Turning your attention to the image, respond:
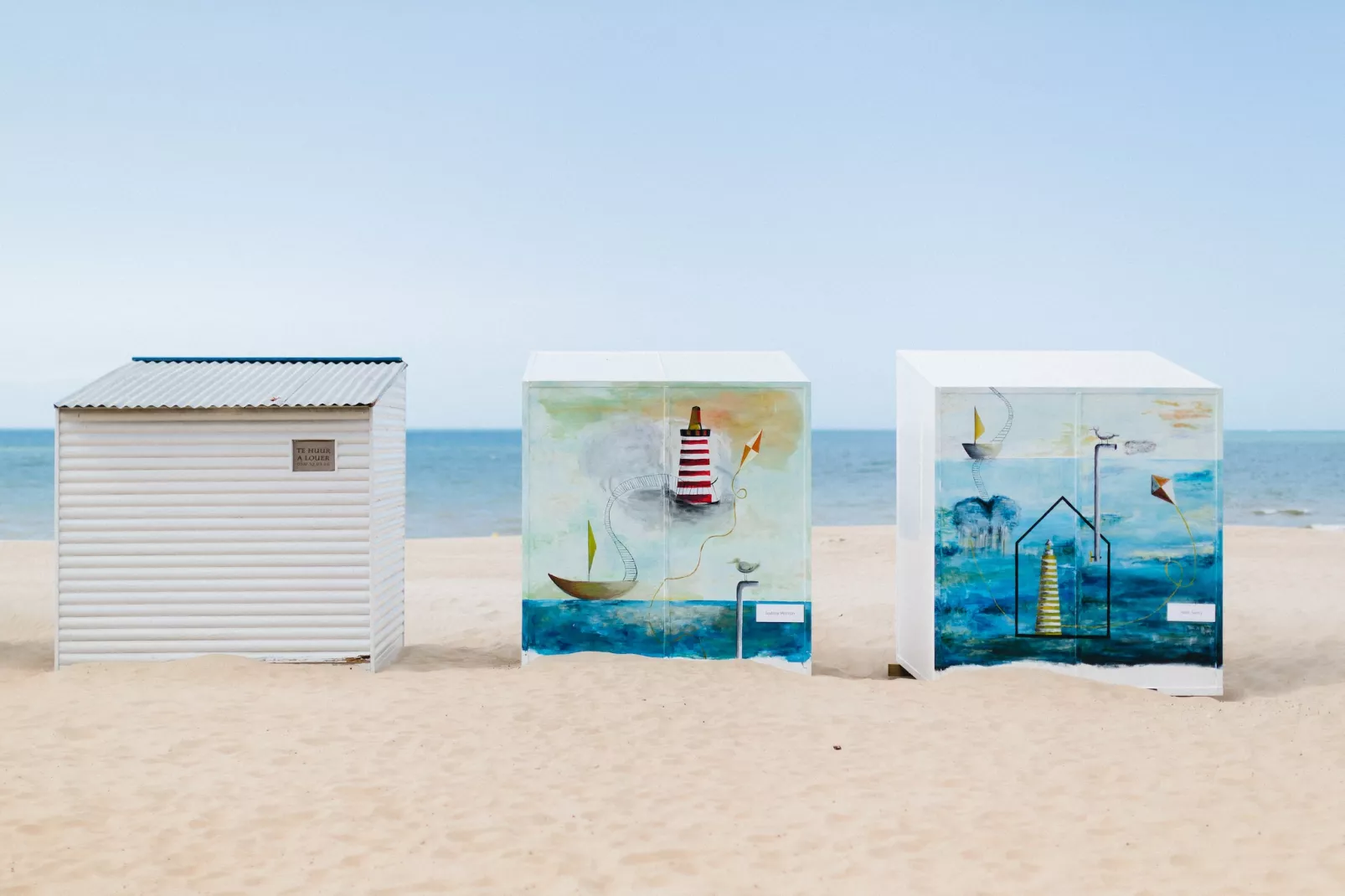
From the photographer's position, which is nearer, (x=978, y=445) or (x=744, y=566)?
(x=978, y=445)

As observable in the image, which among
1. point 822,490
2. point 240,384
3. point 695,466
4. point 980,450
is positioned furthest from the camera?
point 822,490

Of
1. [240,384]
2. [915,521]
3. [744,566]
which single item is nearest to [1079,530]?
[915,521]

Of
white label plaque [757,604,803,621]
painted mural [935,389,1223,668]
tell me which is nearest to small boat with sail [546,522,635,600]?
white label plaque [757,604,803,621]

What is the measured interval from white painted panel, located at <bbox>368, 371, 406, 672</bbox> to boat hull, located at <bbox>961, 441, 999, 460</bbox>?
15.4ft

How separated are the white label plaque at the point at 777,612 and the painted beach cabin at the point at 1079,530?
41.9 inches

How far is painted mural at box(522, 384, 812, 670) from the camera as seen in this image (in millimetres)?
7652

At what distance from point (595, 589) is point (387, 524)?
2.04 meters

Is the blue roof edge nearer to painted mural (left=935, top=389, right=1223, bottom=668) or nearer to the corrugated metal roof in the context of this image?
the corrugated metal roof

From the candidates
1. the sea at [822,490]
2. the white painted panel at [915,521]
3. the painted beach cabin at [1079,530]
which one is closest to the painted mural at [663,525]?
the white painted panel at [915,521]

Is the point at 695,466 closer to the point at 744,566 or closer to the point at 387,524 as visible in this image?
the point at 744,566

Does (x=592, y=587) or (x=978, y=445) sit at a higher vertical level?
(x=978, y=445)

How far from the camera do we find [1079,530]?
7.58m

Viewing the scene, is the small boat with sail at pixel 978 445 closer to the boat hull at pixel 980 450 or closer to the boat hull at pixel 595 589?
the boat hull at pixel 980 450

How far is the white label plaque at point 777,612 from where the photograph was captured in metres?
7.67
